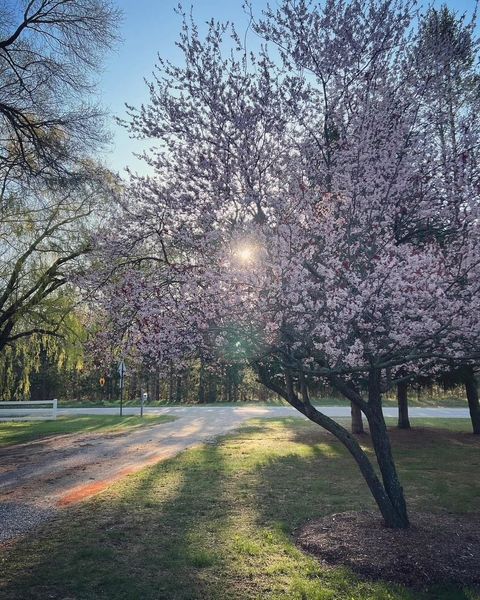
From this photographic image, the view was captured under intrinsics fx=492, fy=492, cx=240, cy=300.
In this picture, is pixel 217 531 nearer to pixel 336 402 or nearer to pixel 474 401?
pixel 474 401

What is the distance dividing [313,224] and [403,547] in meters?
3.83

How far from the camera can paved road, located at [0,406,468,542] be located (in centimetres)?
781

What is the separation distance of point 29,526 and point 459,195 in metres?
7.16

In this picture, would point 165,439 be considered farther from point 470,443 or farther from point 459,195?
point 459,195

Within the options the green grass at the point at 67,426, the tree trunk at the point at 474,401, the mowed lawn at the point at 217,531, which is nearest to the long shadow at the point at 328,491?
the mowed lawn at the point at 217,531

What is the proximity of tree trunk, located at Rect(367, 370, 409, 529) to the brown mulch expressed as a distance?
182mm

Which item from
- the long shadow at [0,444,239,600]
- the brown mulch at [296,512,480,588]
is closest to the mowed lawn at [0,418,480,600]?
the long shadow at [0,444,239,600]

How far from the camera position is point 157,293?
245 inches

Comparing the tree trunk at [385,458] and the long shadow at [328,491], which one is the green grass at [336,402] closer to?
the long shadow at [328,491]

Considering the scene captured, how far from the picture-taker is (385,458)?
20.8 feet

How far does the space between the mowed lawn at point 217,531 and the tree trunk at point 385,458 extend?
4.58 ft

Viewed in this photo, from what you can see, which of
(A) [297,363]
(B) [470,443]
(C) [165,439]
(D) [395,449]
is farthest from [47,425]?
(A) [297,363]

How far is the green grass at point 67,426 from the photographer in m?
A: 17.6

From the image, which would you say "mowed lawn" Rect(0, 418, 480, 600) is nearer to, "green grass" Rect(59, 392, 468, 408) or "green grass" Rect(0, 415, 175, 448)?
"green grass" Rect(0, 415, 175, 448)
